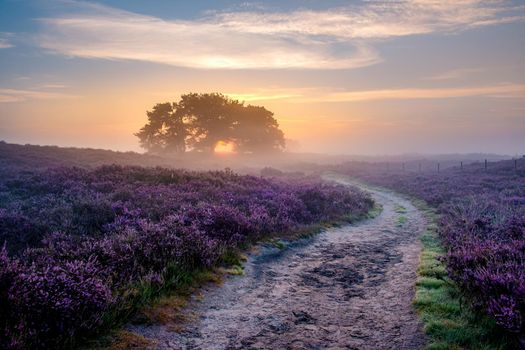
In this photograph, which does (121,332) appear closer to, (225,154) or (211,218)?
(211,218)

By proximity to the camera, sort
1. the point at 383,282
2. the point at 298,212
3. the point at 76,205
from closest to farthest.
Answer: the point at 383,282 < the point at 76,205 < the point at 298,212

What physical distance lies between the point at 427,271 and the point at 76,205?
12313 millimetres

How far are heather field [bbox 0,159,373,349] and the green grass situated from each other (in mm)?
4964

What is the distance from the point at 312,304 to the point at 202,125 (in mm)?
59861

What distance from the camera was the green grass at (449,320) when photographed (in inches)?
236

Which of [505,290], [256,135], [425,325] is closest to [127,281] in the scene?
[425,325]

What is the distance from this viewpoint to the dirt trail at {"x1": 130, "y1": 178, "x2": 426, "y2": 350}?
641 centimetres

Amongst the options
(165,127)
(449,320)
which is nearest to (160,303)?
(449,320)

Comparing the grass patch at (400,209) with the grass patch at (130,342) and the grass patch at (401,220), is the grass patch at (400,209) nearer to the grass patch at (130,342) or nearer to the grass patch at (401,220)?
the grass patch at (401,220)

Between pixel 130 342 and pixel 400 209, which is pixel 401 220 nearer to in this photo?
pixel 400 209

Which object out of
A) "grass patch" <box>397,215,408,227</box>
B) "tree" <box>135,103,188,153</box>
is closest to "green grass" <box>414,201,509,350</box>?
"grass patch" <box>397,215,408,227</box>

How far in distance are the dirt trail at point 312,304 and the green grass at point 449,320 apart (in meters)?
0.24

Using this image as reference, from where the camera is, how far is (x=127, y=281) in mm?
7617

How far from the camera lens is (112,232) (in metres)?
11.6
